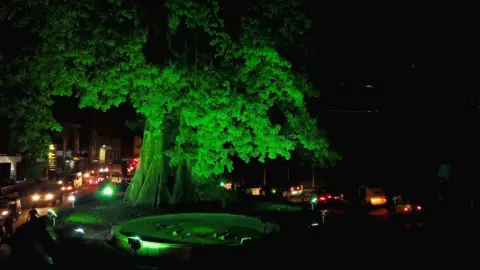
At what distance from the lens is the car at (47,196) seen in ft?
106

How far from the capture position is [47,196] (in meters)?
32.7

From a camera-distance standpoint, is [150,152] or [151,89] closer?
[151,89]

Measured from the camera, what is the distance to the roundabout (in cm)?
1495

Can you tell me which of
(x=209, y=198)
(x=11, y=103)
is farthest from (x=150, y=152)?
(x=11, y=103)

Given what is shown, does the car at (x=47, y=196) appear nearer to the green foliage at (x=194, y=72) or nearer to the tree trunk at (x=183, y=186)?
the tree trunk at (x=183, y=186)

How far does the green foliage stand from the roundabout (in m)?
2.38

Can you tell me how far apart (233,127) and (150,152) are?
9.18 meters

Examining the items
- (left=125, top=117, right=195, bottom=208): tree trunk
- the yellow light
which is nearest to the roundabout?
(left=125, top=117, right=195, bottom=208): tree trunk

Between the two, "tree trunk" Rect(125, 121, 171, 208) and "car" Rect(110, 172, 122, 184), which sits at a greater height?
"tree trunk" Rect(125, 121, 171, 208)

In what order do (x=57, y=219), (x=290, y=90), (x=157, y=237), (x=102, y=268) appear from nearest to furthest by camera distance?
(x=102, y=268) → (x=157, y=237) → (x=290, y=90) → (x=57, y=219)

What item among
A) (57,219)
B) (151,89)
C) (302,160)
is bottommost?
(57,219)

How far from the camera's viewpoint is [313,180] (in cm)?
4475

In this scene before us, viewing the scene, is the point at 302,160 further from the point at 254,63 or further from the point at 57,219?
the point at 57,219

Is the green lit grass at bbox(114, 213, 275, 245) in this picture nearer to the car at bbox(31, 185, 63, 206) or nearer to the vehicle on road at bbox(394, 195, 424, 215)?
the vehicle on road at bbox(394, 195, 424, 215)
